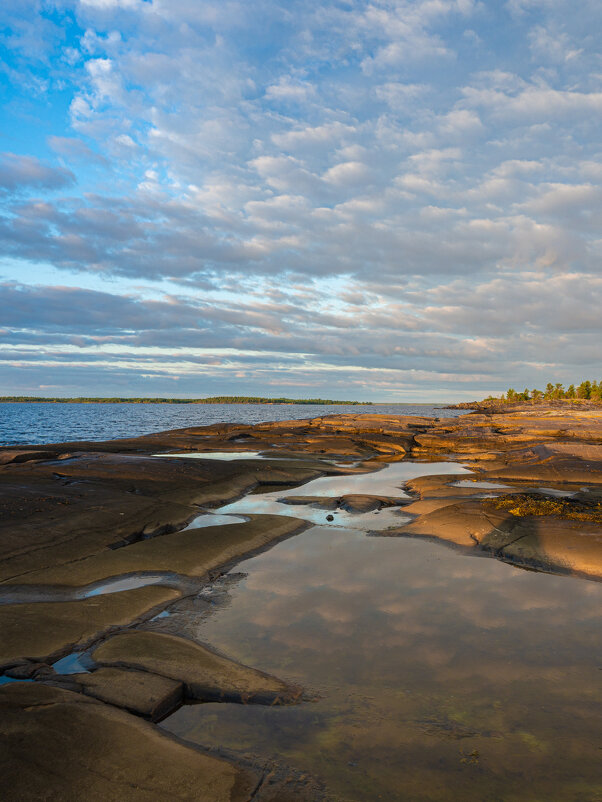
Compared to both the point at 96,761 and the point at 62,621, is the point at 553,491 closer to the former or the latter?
the point at 62,621

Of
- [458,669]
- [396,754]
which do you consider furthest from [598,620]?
[396,754]

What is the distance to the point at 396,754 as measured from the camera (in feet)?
17.6

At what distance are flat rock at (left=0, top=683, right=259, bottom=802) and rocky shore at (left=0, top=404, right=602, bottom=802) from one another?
0.02 meters

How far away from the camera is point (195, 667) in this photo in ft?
22.9

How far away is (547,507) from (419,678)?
37.1ft

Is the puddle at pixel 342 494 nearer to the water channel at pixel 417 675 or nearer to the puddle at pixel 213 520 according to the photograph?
the puddle at pixel 213 520

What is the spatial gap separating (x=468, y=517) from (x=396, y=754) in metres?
11.2

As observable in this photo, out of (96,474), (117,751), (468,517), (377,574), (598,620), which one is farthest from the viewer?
(96,474)

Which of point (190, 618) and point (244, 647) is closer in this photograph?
point (244, 647)

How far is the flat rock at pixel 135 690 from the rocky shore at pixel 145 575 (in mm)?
21

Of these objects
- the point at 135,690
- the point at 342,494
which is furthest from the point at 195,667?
the point at 342,494

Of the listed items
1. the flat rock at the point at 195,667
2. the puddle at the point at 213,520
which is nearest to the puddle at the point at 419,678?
the flat rock at the point at 195,667

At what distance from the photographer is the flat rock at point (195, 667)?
650 centimetres

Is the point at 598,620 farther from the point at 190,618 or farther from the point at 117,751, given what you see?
the point at 117,751
